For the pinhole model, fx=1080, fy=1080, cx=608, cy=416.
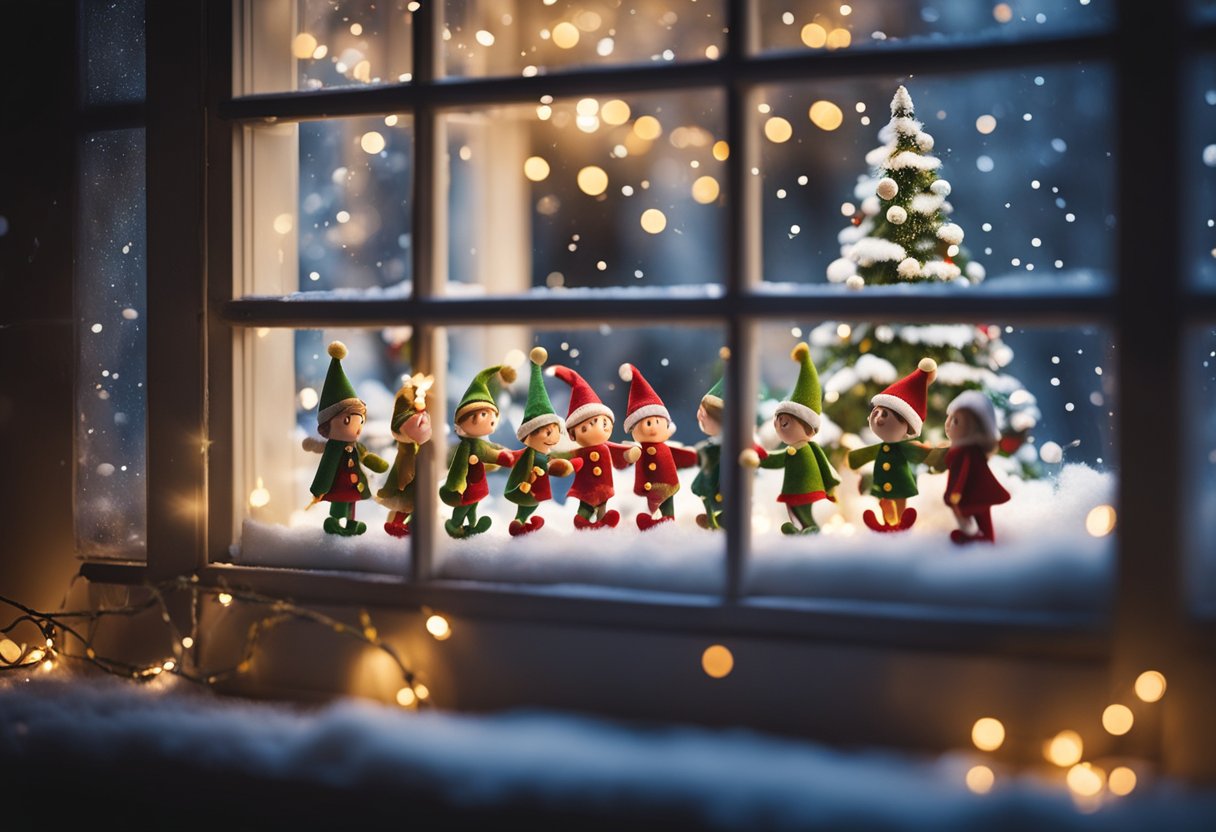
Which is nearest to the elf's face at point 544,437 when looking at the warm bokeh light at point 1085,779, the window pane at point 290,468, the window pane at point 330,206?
the window pane at point 290,468

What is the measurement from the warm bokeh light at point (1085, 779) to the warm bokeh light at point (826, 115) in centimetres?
176

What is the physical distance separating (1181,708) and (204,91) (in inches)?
77.3

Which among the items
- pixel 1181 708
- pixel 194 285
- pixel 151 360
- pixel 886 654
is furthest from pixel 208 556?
pixel 1181 708

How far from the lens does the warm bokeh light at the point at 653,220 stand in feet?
9.60

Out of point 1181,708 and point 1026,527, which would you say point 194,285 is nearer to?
point 1026,527

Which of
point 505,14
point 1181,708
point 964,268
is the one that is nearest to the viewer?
point 1181,708

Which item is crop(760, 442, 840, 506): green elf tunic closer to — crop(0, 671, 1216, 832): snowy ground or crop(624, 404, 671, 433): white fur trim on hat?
crop(624, 404, 671, 433): white fur trim on hat

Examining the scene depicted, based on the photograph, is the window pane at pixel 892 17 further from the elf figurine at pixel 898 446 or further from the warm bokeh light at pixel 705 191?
the elf figurine at pixel 898 446

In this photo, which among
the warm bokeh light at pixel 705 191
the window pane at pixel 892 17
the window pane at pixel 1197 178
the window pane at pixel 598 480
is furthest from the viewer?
the warm bokeh light at pixel 705 191

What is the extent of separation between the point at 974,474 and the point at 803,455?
32 centimetres

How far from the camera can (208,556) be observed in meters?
2.07

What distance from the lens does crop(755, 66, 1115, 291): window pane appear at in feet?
8.39

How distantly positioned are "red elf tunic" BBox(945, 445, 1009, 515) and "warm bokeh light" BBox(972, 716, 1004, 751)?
41 centimetres

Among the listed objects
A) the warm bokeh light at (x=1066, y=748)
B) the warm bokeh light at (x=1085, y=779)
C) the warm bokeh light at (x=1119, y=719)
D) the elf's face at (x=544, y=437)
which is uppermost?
the elf's face at (x=544, y=437)
